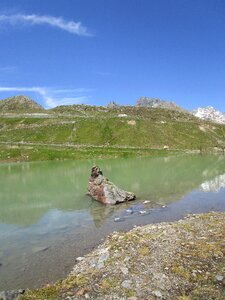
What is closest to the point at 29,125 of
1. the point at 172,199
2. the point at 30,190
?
the point at 30,190

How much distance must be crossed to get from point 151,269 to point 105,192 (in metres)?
23.9

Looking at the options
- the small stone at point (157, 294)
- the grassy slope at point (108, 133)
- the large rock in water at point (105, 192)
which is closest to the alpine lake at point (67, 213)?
the large rock in water at point (105, 192)

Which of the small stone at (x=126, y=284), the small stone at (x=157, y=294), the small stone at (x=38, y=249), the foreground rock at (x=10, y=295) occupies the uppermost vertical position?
the small stone at (x=126, y=284)

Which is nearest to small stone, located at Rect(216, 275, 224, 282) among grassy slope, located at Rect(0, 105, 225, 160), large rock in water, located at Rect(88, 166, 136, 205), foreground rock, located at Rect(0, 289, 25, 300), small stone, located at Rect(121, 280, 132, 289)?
small stone, located at Rect(121, 280, 132, 289)

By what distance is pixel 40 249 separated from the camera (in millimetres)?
26375

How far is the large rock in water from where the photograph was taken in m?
42.9

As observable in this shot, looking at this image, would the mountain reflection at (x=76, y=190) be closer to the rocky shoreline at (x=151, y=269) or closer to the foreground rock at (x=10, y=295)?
the rocky shoreline at (x=151, y=269)

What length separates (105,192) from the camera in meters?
43.5

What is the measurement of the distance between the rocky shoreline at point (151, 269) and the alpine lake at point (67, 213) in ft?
6.98

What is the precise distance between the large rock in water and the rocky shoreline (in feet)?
51.5

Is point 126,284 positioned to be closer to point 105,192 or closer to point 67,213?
point 67,213

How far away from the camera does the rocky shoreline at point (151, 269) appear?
57.4ft

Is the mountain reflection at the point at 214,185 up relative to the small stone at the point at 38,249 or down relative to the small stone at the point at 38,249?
up

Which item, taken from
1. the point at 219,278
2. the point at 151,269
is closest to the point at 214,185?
the point at 151,269
